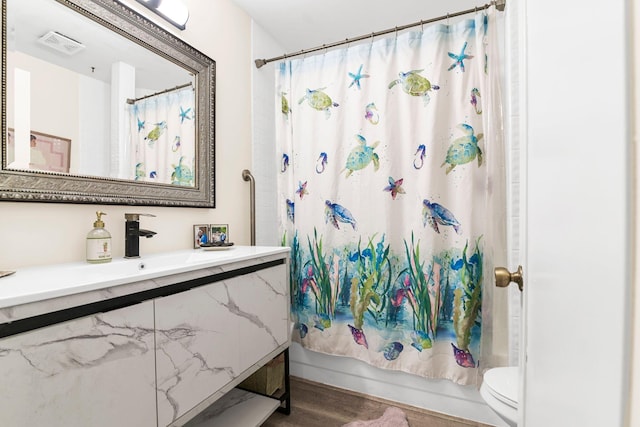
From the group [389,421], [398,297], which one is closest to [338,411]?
[389,421]

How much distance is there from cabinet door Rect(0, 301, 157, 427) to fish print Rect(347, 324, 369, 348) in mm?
1243

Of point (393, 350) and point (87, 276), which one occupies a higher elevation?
point (87, 276)

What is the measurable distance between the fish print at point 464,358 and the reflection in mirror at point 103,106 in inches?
64.0

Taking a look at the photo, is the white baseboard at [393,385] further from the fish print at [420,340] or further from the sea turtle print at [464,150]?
the sea turtle print at [464,150]

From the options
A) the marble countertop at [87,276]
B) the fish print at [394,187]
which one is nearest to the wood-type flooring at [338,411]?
the marble countertop at [87,276]

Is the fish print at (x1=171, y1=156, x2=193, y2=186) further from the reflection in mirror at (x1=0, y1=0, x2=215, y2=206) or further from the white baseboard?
the white baseboard

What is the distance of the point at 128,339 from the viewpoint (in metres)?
0.88

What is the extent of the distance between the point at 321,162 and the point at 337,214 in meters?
0.36

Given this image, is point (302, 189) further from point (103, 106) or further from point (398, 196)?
point (103, 106)

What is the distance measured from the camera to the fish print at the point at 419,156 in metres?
1.76

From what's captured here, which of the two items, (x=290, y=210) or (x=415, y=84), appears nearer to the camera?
(x=415, y=84)

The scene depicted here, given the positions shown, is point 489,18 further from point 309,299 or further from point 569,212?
point 309,299

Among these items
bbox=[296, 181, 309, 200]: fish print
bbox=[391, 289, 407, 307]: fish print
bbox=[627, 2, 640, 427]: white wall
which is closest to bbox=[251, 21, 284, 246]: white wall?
bbox=[296, 181, 309, 200]: fish print

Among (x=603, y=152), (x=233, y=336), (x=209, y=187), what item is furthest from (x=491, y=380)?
(x=209, y=187)
